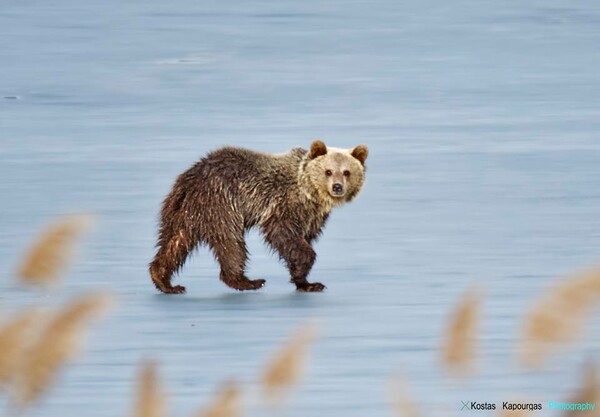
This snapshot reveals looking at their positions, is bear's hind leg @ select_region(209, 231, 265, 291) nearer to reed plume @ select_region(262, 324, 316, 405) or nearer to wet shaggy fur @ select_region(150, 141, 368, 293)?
wet shaggy fur @ select_region(150, 141, 368, 293)

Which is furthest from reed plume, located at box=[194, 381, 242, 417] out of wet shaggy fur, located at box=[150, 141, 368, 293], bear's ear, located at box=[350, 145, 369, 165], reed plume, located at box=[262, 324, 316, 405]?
bear's ear, located at box=[350, 145, 369, 165]

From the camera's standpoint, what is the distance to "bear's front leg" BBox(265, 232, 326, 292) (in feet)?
28.3

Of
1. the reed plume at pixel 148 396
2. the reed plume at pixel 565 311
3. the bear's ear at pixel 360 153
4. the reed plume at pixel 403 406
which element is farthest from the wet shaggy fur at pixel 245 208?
the reed plume at pixel 148 396

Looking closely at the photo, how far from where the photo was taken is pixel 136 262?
31.4 ft

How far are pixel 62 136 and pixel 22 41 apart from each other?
21.2 ft

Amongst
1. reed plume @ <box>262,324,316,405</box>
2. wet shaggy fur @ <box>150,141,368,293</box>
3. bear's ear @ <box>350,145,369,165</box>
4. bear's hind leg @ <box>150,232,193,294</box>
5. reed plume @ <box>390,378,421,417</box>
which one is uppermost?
reed plume @ <box>262,324,316,405</box>

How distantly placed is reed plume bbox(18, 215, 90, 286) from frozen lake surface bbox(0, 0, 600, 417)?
2032 mm

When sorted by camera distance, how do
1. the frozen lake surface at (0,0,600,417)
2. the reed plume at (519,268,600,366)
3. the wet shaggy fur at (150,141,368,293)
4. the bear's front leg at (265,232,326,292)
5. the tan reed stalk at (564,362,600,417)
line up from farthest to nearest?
1. the bear's front leg at (265,232,326,292)
2. the wet shaggy fur at (150,141,368,293)
3. the frozen lake surface at (0,0,600,417)
4. the reed plume at (519,268,600,366)
5. the tan reed stalk at (564,362,600,417)

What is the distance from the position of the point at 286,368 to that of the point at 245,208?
16.9 feet

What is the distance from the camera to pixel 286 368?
11.5 feet

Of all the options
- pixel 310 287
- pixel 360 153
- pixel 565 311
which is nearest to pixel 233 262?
pixel 310 287

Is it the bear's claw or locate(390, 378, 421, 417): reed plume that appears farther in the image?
the bear's claw

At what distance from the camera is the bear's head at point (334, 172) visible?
8797mm

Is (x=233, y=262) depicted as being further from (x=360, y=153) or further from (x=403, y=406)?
(x=403, y=406)
